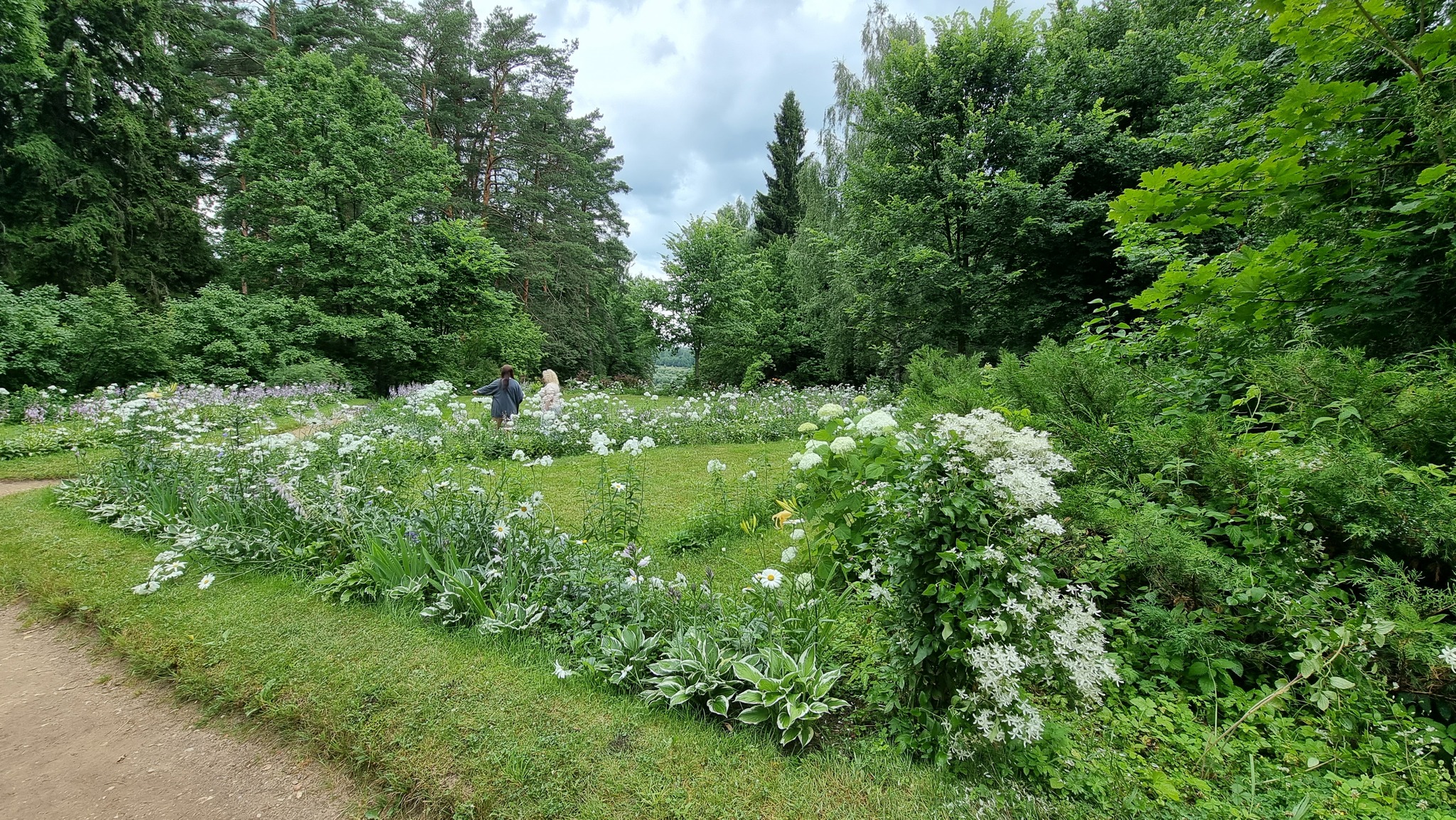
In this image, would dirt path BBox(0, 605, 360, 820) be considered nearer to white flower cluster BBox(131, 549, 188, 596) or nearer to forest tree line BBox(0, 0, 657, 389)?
white flower cluster BBox(131, 549, 188, 596)

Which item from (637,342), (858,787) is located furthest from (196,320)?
(858,787)

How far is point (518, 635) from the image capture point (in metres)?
2.70

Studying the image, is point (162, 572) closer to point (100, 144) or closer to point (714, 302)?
point (714, 302)

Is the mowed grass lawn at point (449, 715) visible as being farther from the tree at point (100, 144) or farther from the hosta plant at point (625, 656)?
the tree at point (100, 144)

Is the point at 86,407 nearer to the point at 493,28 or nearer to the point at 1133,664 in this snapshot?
the point at 1133,664

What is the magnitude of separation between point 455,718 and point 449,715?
4 centimetres

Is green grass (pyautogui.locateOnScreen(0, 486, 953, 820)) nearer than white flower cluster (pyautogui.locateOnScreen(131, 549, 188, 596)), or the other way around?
green grass (pyautogui.locateOnScreen(0, 486, 953, 820))

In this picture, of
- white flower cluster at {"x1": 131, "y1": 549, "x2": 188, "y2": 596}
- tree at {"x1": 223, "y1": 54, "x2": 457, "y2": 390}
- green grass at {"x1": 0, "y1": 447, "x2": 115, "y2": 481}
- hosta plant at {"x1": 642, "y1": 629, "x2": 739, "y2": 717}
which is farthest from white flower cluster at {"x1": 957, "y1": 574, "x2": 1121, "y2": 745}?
tree at {"x1": 223, "y1": 54, "x2": 457, "y2": 390}

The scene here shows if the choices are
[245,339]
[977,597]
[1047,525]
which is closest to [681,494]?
[977,597]

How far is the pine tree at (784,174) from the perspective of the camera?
1155 inches

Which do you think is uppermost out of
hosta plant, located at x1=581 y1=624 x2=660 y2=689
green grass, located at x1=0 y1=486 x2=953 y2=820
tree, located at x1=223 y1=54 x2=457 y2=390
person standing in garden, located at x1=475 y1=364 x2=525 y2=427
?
tree, located at x1=223 y1=54 x2=457 y2=390

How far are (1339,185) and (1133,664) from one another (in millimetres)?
2703

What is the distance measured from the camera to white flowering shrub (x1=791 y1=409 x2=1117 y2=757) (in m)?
1.54

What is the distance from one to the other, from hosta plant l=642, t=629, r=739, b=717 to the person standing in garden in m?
6.81
